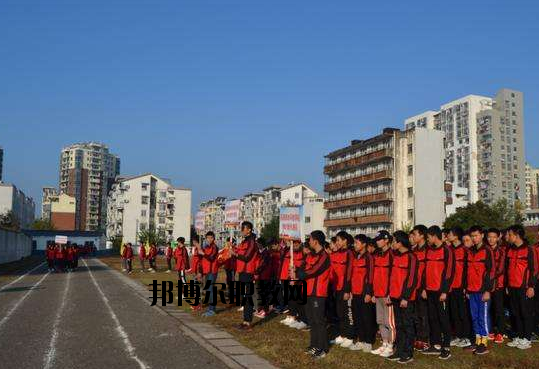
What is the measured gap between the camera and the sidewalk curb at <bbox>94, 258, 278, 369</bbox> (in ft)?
29.2

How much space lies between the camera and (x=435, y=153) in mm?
80688

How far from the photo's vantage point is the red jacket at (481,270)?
988cm

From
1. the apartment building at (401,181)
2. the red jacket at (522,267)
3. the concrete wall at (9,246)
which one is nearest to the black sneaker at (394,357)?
the red jacket at (522,267)

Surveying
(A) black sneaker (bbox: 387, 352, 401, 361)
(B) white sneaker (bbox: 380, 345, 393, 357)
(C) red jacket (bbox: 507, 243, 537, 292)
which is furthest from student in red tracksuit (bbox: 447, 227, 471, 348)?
(A) black sneaker (bbox: 387, 352, 401, 361)

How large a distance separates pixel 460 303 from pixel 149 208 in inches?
4904

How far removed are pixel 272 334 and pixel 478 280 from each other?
14.0 feet

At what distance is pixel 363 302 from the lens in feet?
33.6

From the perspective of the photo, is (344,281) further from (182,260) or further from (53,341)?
(182,260)

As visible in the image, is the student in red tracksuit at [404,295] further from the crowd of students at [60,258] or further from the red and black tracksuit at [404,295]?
the crowd of students at [60,258]

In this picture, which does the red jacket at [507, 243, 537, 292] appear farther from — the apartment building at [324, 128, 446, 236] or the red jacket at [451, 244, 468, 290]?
the apartment building at [324, 128, 446, 236]

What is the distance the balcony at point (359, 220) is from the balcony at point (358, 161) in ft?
27.2

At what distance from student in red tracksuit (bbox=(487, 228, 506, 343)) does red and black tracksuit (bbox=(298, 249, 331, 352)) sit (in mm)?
3265

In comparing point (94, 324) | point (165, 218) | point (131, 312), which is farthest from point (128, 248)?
point (165, 218)

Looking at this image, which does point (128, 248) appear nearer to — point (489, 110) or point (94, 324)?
point (94, 324)
